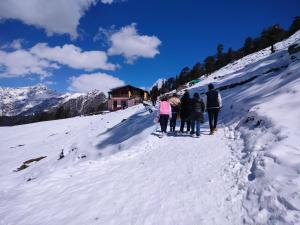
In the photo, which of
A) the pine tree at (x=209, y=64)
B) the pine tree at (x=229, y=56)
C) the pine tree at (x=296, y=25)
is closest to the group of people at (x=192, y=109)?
the pine tree at (x=296, y=25)

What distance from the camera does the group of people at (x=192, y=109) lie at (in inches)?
511

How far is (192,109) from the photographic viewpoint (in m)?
13.5

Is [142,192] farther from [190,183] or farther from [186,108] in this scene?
[186,108]

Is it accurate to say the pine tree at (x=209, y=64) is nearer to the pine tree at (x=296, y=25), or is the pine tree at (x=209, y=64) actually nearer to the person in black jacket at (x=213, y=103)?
the pine tree at (x=296, y=25)

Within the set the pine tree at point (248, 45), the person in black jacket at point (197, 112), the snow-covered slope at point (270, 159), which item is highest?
the pine tree at point (248, 45)

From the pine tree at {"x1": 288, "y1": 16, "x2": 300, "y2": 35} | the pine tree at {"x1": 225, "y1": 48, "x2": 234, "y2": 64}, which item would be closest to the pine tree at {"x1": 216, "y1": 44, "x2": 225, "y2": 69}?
the pine tree at {"x1": 225, "y1": 48, "x2": 234, "y2": 64}

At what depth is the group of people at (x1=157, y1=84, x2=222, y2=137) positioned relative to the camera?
1297 cm

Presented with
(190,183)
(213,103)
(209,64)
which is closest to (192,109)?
(213,103)

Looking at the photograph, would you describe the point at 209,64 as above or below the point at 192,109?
above

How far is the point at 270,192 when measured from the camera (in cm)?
564

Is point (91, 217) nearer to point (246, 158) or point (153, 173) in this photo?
point (153, 173)

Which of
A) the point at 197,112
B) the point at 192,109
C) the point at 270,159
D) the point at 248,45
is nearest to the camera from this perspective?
the point at 270,159

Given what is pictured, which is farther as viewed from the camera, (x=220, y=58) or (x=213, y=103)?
(x=220, y=58)

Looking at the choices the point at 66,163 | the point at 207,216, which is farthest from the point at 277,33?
the point at 207,216
